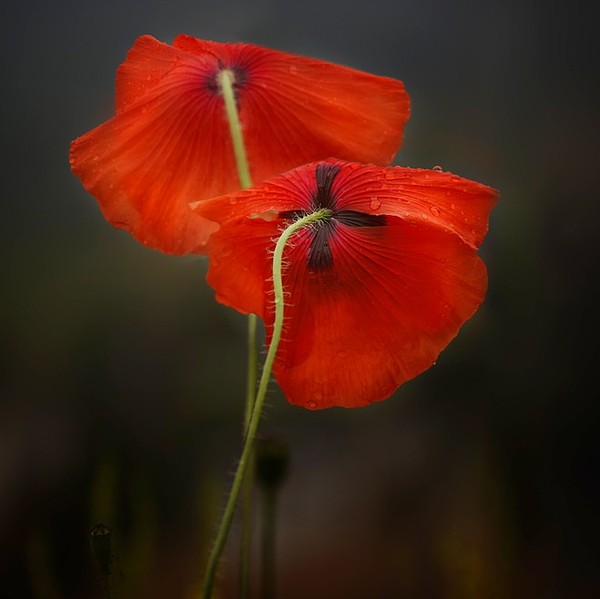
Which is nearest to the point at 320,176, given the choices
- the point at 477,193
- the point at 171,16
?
the point at 477,193

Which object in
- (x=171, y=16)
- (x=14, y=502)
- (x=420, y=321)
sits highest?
(x=171, y=16)

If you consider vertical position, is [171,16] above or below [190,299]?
above

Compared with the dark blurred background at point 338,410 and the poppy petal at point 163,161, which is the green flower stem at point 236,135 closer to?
the poppy petal at point 163,161

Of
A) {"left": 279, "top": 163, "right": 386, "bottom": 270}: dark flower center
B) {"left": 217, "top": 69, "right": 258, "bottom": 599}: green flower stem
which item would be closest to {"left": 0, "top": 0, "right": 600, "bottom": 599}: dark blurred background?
{"left": 217, "top": 69, "right": 258, "bottom": 599}: green flower stem

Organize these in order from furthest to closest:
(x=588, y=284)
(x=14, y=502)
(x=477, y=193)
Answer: (x=588, y=284), (x=14, y=502), (x=477, y=193)

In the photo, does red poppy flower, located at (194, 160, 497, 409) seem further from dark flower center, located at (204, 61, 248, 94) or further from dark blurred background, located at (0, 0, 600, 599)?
dark blurred background, located at (0, 0, 600, 599)

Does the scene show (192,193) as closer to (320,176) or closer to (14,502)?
(320,176)

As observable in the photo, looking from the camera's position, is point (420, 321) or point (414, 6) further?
point (414, 6)
